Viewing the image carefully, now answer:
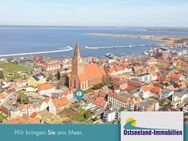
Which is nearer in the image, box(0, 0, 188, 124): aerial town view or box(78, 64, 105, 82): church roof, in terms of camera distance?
box(0, 0, 188, 124): aerial town view

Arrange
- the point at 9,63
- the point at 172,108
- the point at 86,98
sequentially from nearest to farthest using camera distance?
1. the point at 172,108
2. the point at 86,98
3. the point at 9,63

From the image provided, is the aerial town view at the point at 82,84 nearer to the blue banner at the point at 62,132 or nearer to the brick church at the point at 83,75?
the brick church at the point at 83,75

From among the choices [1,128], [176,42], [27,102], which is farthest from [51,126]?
[176,42]

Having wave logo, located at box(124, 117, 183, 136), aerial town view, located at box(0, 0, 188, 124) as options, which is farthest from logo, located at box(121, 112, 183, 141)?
aerial town view, located at box(0, 0, 188, 124)

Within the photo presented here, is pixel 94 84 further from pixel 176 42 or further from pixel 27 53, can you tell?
pixel 176 42

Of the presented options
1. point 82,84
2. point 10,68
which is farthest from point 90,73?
point 10,68

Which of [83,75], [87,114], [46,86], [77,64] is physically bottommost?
[87,114]

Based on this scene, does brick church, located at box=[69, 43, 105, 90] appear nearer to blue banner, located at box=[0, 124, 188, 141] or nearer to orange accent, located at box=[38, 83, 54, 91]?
orange accent, located at box=[38, 83, 54, 91]

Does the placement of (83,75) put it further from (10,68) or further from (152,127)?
(152,127)
